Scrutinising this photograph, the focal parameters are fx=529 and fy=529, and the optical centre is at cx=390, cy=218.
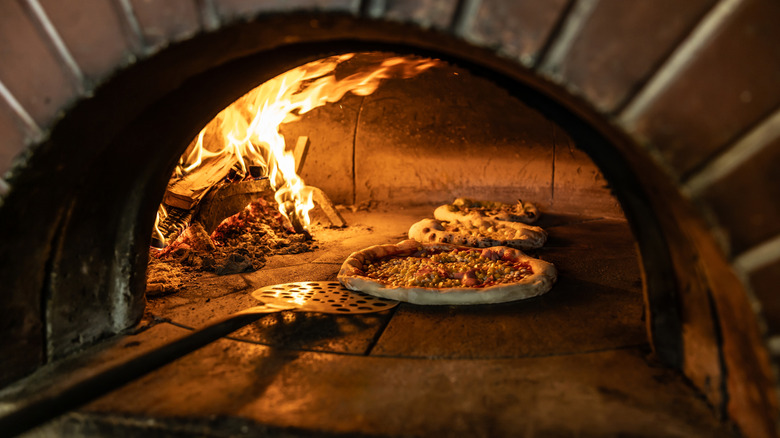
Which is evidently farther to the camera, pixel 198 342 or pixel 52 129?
pixel 198 342

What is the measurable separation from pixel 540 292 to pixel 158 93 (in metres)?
2.01

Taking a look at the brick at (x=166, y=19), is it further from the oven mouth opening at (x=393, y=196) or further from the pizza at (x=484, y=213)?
the pizza at (x=484, y=213)

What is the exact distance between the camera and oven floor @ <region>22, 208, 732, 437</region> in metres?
1.59

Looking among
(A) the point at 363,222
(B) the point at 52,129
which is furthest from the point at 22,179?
(A) the point at 363,222

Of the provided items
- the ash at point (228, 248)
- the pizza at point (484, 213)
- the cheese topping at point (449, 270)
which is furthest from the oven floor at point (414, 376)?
the pizza at point (484, 213)

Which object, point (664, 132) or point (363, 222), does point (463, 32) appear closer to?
point (664, 132)

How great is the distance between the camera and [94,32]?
150 cm

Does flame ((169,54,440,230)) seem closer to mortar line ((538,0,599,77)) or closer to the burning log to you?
the burning log

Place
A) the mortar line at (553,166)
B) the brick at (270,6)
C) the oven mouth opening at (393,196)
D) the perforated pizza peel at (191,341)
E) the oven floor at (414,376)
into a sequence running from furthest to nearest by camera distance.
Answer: the mortar line at (553,166) < the oven mouth opening at (393,196) < the perforated pizza peel at (191,341) < the oven floor at (414,376) < the brick at (270,6)

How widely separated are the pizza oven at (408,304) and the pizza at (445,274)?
0.30ft

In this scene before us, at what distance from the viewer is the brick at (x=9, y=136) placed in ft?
5.23

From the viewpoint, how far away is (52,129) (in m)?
1.60

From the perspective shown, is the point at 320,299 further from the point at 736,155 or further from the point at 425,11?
the point at 736,155

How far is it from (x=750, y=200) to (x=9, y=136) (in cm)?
201
